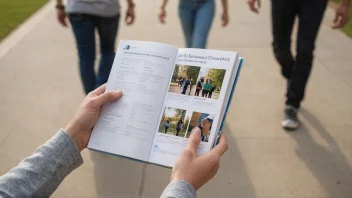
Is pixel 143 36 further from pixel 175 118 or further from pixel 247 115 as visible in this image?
pixel 175 118

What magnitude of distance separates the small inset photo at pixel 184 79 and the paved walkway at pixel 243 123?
1.16 meters

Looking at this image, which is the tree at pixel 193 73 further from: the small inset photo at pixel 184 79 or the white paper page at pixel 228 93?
the white paper page at pixel 228 93

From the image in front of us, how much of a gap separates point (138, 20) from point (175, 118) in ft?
15.6

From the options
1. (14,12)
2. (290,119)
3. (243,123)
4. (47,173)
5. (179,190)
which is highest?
(179,190)

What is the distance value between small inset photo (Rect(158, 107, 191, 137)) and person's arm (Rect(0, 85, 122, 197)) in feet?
0.69

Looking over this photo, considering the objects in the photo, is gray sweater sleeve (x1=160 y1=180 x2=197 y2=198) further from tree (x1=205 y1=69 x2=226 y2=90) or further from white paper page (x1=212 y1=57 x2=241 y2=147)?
tree (x1=205 y1=69 x2=226 y2=90)

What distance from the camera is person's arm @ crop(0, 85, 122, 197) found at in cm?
114

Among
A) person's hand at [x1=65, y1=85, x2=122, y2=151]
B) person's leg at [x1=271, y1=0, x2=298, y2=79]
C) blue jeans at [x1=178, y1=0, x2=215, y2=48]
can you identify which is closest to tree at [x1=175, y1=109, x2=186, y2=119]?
person's hand at [x1=65, y1=85, x2=122, y2=151]

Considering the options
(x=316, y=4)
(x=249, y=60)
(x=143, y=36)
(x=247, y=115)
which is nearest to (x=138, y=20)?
(x=143, y=36)

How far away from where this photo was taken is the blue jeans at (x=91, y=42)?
2.55 m

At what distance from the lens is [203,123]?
1.24 meters

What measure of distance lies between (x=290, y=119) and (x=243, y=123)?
1.25 feet

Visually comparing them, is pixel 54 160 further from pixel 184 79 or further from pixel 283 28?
pixel 283 28

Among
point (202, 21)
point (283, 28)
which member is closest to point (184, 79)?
point (202, 21)
